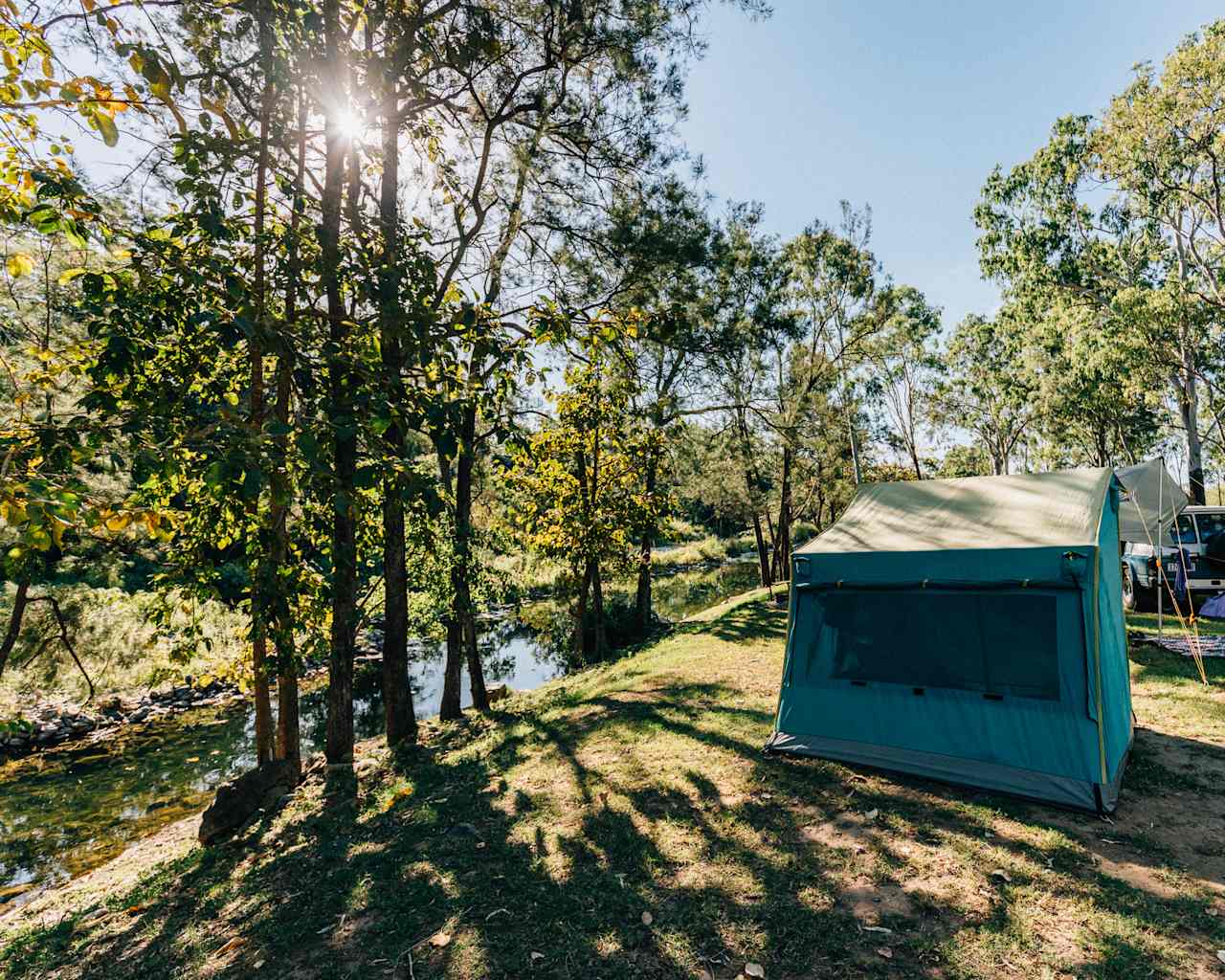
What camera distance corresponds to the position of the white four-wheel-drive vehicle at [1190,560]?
12.5m

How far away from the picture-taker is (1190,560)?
495 inches

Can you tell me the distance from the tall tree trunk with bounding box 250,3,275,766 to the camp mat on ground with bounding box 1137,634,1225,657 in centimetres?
1174

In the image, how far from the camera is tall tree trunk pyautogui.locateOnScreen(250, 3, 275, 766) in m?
4.39

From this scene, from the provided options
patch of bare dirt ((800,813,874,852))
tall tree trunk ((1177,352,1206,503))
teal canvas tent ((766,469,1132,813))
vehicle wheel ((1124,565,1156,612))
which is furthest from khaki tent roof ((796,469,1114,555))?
tall tree trunk ((1177,352,1206,503))

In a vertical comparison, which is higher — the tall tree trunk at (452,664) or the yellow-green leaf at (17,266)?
the yellow-green leaf at (17,266)

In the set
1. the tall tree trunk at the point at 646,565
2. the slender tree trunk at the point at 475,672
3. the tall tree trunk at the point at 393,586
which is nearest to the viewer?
the tall tree trunk at the point at 393,586

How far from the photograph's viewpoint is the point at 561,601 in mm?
26156

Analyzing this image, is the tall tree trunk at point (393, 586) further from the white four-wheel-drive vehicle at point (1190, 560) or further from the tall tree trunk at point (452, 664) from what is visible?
the white four-wheel-drive vehicle at point (1190, 560)

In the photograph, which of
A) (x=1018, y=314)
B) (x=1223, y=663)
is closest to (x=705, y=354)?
(x=1223, y=663)

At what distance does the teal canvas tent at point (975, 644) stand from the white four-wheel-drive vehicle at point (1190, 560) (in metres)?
8.31

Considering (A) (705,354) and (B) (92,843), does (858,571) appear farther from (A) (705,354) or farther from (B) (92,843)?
(B) (92,843)

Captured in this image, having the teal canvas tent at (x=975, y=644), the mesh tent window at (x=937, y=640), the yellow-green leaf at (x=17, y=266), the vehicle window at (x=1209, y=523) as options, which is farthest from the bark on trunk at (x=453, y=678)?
the vehicle window at (x=1209, y=523)

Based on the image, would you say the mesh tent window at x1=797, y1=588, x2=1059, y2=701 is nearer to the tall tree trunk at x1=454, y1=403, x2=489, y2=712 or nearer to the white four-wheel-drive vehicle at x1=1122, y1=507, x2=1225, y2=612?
the tall tree trunk at x1=454, y1=403, x2=489, y2=712

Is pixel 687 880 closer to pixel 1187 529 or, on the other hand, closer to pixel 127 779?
pixel 127 779
